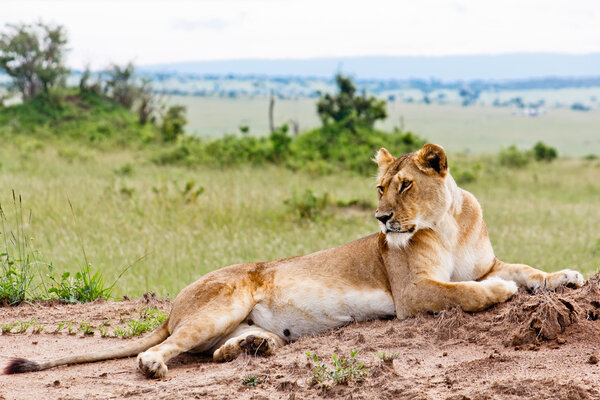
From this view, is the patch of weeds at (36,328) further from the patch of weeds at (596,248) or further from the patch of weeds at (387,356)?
the patch of weeds at (596,248)

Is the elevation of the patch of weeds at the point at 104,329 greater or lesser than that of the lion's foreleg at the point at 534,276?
lesser

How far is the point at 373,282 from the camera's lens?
524 centimetres

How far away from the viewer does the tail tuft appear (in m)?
4.75

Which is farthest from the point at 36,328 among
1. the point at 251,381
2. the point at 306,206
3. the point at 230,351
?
the point at 306,206

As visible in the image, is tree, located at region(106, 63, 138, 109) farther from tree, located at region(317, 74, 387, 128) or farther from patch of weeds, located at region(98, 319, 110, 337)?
patch of weeds, located at region(98, 319, 110, 337)

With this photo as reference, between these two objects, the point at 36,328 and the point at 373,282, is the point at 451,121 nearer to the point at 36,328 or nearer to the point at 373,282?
the point at 36,328

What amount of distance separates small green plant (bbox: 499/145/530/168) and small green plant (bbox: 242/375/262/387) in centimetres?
2096

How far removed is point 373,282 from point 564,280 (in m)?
1.30

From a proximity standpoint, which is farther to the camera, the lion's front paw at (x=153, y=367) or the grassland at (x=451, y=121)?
the grassland at (x=451, y=121)

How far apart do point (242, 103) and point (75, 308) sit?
9553cm

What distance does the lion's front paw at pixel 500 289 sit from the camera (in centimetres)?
479

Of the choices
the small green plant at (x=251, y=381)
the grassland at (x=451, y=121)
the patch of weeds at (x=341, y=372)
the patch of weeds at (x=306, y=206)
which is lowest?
the grassland at (x=451, y=121)

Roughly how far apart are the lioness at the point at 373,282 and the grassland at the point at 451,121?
181ft

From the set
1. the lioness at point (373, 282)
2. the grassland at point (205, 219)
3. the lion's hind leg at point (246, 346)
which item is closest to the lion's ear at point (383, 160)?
the lioness at point (373, 282)
